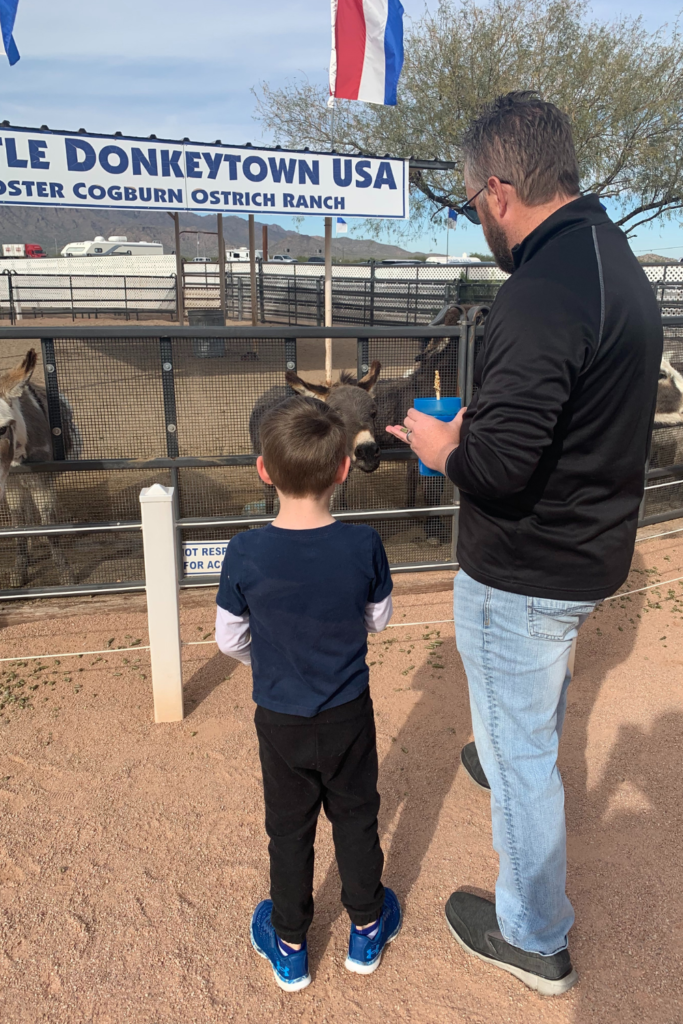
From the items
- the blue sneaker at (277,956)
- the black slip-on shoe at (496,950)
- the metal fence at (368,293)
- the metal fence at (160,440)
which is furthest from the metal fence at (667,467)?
the metal fence at (368,293)

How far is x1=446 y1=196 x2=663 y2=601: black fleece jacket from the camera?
5.81ft

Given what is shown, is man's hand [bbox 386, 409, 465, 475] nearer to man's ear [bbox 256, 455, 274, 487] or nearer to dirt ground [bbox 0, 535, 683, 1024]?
man's ear [bbox 256, 455, 274, 487]

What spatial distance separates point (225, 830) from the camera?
3.07 meters

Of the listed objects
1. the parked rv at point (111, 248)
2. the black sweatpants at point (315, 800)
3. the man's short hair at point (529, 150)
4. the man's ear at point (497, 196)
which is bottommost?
the black sweatpants at point (315, 800)

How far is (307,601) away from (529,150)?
4.76ft

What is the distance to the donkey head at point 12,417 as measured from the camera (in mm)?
4664

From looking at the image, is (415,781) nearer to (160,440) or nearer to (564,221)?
(564,221)

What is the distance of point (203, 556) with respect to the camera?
15.1 feet

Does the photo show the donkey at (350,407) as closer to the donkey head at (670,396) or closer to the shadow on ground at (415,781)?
the shadow on ground at (415,781)

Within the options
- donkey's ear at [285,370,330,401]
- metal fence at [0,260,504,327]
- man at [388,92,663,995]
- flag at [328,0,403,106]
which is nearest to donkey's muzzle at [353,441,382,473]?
donkey's ear at [285,370,330,401]

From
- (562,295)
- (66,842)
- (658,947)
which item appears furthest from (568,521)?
(66,842)

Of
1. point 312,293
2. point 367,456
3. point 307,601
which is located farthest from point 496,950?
point 312,293

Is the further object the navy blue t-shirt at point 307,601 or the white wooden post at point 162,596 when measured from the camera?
the white wooden post at point 162,596

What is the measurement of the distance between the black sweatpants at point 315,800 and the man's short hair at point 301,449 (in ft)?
2.36
